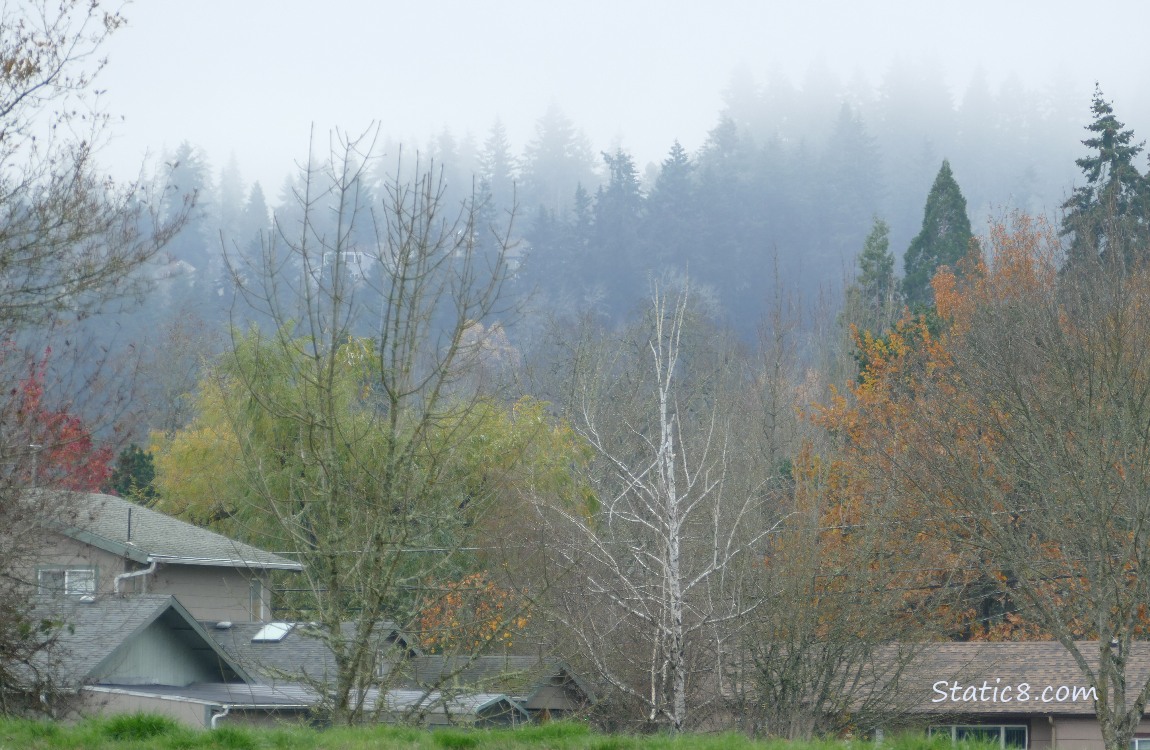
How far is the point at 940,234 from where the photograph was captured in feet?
152

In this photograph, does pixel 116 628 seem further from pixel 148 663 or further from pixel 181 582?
pixel 181 582

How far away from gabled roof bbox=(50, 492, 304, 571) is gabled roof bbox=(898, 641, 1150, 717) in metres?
11.2

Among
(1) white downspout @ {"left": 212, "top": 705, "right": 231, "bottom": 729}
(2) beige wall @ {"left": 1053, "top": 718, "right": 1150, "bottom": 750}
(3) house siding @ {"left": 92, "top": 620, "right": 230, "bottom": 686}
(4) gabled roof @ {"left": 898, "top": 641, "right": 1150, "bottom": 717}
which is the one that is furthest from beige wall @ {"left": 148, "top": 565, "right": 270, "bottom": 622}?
(2) beige wall @ {"left": 1053, "top": 718, "right": 1150, "bottom": 750}

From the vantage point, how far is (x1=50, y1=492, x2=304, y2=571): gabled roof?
2030 centimetres

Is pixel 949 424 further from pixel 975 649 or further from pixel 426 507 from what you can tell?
pixel 426 507

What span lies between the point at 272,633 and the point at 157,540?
2.71 m

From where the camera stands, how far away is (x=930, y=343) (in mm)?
31156

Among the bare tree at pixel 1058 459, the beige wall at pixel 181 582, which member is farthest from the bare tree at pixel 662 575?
the beige wall at pixel 181 582

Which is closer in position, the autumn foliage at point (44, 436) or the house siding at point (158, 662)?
the autumn foliage at point (44, 436)

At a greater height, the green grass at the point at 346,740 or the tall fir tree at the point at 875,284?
the tall fir tree at the point at 875,284

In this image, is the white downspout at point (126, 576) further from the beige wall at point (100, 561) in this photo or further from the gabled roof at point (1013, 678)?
the gabled roof at point (1013, 678)

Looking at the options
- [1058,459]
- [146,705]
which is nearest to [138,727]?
[146,705]

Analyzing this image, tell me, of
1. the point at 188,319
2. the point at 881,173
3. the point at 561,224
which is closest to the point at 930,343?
the point at 188,319

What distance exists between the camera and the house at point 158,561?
20.2 metres
